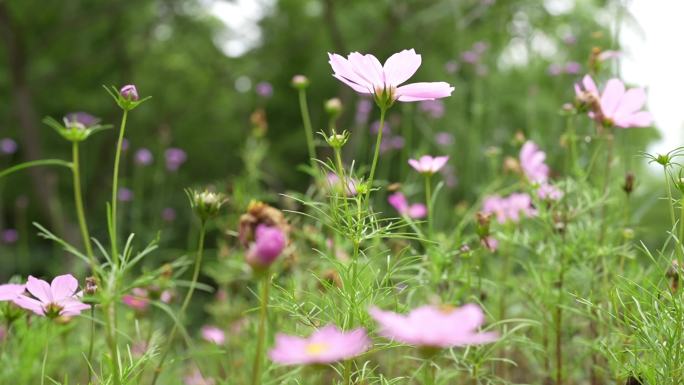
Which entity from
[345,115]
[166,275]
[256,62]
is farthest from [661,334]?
[256,62]

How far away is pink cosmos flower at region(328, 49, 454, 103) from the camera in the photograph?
628 mm

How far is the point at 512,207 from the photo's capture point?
1.28 m

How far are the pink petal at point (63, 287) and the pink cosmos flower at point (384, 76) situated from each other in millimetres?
342

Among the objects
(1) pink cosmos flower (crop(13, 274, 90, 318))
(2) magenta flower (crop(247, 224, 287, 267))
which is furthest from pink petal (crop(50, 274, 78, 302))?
(2) magenta flower (crop(247, 224, 287, 267))

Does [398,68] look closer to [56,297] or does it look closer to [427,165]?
[427,165]

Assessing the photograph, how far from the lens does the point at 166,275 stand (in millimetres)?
924

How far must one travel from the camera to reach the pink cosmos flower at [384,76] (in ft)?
2.06

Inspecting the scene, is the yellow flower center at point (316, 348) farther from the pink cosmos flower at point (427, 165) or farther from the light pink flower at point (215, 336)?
the light pink flower at point (215, 336)

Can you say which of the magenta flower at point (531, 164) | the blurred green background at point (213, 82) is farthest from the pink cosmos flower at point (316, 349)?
the blurred green background at point (213, 82)

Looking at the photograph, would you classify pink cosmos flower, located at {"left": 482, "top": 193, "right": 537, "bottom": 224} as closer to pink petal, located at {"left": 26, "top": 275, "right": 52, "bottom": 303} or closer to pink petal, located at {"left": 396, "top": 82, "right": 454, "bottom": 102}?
pink petal, located at {"left": 396, "top": 82, "right": 454, "bottom": 102}

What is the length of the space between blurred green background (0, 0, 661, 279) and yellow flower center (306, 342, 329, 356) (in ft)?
11.9

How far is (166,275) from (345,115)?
3.41 m

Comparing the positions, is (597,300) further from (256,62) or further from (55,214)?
(256,62)

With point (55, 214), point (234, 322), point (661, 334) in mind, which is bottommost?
point (55, 214)
